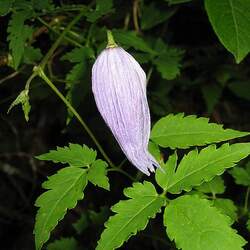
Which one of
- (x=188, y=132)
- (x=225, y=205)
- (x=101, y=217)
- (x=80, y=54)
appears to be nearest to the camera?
(x=188, y=132)

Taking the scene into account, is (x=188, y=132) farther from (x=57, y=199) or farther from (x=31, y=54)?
(x=31, y=54)

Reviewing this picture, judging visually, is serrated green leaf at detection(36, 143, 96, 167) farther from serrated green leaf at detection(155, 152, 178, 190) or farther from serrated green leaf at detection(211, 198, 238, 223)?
serrated green leaf at detection(211, 198, 238, 223)

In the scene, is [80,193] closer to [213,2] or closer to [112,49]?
[112,49]

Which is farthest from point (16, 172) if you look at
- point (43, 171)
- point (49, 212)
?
point (49, 212)

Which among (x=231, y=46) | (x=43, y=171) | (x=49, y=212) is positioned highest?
(x=231, y=46)

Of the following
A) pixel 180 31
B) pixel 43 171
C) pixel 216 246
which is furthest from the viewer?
pixel 43 171

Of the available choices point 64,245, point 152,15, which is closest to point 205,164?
point 64,245
